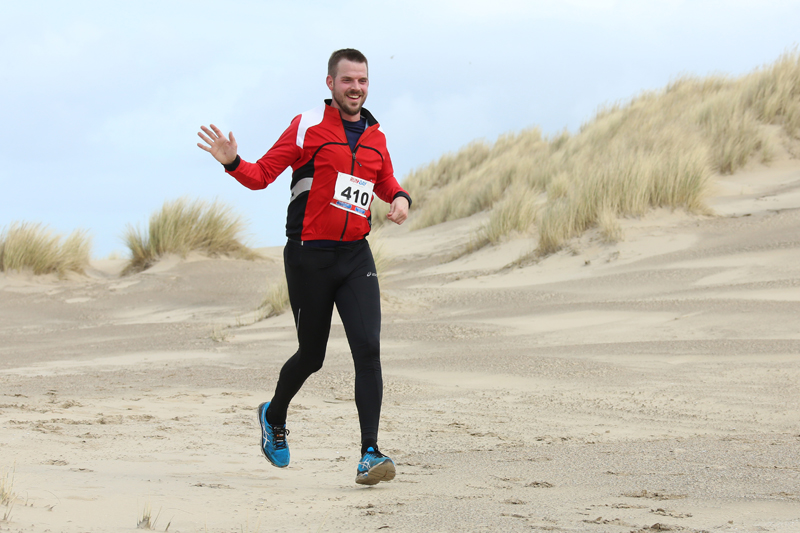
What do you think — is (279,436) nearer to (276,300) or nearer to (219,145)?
(219,145)

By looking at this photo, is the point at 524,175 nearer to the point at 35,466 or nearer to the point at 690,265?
the point at 690,265

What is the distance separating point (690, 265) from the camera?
1035cm

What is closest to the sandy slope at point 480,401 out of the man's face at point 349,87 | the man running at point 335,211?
the man running at point 335,211

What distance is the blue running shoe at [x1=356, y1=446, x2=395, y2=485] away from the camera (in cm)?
344

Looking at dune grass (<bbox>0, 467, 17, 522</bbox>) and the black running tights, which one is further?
the black running tights

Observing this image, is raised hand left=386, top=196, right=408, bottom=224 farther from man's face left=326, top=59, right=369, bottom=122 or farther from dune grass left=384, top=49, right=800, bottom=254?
dune grass left=384, top=49, right=800, bottom=254

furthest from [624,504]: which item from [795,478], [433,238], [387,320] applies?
[433,238]

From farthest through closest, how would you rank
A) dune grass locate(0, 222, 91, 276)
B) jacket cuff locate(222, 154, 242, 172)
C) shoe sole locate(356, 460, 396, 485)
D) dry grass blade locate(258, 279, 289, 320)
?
dune grass locate(0, 222, 91, 276) → dry grass blade locate(258, 279, 289, 320) → jacket cuff locate(222, 154, 242, 172) → shoe sole locate(356, 460, 396, 485)

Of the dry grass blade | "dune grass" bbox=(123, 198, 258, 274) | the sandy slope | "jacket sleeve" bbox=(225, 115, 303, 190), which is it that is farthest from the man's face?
"dune grass" bbox=(123, 198, 258, 274)

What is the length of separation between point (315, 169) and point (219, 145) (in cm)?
45

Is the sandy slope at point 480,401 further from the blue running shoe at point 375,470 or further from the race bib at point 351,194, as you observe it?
the race bib at point 351,194

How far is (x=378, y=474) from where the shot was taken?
3.45m

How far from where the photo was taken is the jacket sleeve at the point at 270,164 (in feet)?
12.1

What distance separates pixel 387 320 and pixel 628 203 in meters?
4.84
